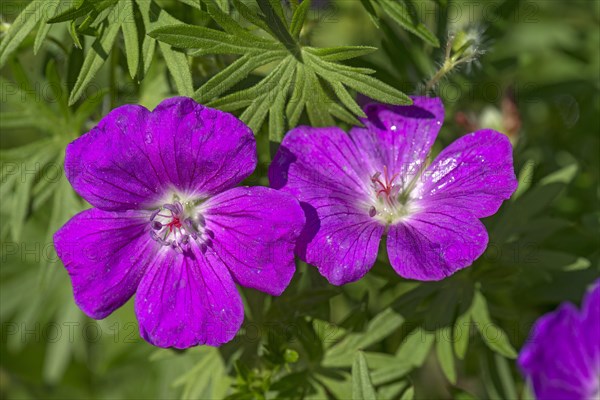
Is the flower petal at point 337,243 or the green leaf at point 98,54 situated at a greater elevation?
the green leaf at point 98,54

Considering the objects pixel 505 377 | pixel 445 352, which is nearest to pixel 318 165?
pixel 445 352

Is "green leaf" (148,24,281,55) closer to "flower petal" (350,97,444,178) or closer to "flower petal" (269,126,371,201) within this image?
"flower petal" (269,126,371,201)

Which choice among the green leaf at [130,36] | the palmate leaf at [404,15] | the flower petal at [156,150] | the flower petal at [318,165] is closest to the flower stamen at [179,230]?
the flower petal at [156,150]

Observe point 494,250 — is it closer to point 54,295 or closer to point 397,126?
point 397,126

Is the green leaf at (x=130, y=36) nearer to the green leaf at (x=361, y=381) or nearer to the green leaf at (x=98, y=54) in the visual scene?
the green leaf at (x=98, y=54)

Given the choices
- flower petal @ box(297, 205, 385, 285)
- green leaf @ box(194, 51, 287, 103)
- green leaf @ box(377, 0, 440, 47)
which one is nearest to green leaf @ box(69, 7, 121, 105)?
green leaf @ box(194, 51, 287, 103)

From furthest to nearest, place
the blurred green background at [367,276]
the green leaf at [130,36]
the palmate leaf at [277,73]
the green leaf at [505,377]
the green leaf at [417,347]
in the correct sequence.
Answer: the green leaf at [505,377], the green leaf at [417,347], the blurred green background at [367,276], the green leaf at [130,36], the palmate leaf at [277,73]

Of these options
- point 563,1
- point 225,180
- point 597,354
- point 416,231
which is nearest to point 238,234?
point 225,180
